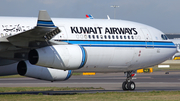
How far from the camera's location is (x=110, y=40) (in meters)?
22.8

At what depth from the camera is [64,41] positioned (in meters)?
20.8

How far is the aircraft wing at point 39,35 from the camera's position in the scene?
1667 cm

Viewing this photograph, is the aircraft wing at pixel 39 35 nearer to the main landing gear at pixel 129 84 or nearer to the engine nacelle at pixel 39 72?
the engine nacelle at pixel 39 72

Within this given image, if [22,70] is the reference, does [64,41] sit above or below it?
above

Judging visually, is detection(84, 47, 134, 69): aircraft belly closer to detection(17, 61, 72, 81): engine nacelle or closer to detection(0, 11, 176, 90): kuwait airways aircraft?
detection(0, 11, 176, 90): kuwait airways aircraft

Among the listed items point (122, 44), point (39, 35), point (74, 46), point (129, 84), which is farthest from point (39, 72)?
point (129, 84)

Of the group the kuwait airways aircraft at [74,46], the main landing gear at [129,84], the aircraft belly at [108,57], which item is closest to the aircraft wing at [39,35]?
the kuwait airways aircraft at [74,46]

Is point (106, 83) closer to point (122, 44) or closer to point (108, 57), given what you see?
point (122, 44)

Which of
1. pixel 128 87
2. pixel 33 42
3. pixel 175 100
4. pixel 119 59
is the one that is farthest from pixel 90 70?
pixel 175 100

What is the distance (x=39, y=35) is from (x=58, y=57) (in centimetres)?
165

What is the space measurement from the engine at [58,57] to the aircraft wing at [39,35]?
46cm


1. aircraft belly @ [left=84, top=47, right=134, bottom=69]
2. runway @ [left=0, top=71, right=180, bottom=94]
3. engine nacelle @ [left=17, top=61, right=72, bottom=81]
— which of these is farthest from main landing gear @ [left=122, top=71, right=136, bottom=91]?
engine nacelle @ [left=17, top=61, right=72, bottom=81]

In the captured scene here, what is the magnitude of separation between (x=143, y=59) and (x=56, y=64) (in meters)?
8.02

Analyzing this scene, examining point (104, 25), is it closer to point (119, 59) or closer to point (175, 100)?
point (119, 59)
